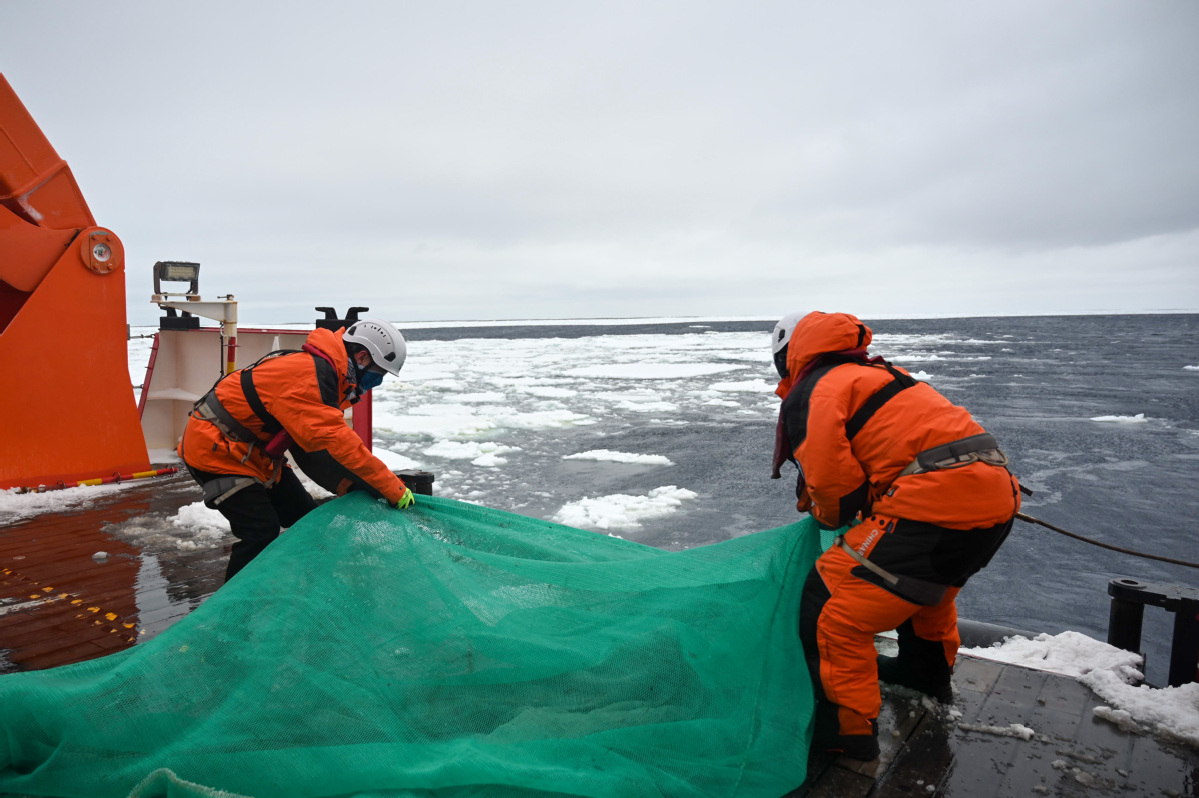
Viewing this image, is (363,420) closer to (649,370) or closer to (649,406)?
(649,406)

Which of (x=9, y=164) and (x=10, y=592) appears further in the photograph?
(x=9, y=164)

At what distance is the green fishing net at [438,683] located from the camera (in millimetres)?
1734

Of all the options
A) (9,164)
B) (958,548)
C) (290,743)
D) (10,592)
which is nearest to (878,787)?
(958,548)

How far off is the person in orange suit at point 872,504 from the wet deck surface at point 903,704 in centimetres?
18

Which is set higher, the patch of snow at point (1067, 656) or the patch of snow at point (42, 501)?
the patch of snow at point (1067, 656)

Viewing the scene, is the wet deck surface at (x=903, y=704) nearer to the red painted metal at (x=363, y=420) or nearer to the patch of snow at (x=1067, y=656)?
the patch of snow at (x=1067, y=656)

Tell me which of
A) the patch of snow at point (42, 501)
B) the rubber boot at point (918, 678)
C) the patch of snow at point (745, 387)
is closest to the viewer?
the rubber boot at point (918, 678)

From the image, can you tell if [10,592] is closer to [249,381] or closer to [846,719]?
[249,381]

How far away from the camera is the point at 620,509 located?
7.71 metres

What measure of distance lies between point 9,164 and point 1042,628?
25.4 ft

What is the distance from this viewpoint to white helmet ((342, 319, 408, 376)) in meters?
2.93

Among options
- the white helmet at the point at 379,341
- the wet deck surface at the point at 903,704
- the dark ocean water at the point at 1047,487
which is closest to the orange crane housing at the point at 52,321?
the wet deck surface at the point at 903,704

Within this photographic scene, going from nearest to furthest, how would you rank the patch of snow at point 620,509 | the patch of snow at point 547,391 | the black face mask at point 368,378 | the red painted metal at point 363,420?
the black face mask at point 368,378, the red painted metal at point 363,420, the patch of snow at point 620,509, the patch of snow at point 547,391

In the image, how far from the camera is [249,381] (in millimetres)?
2779
